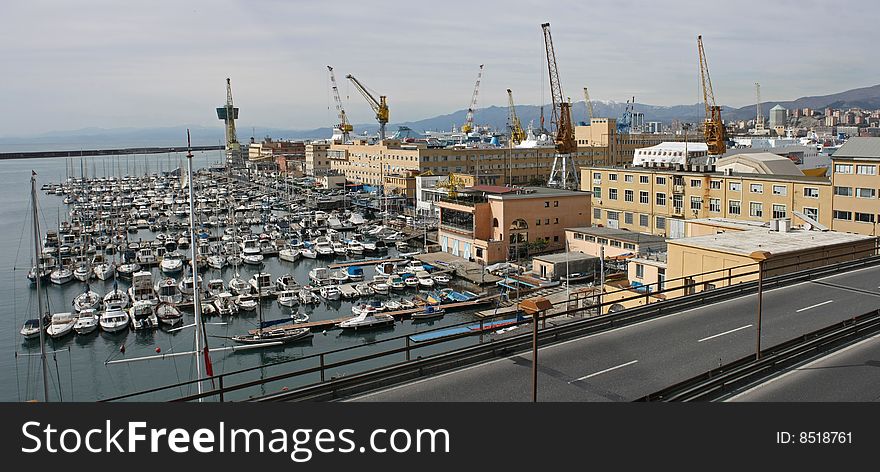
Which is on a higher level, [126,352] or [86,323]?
[86,323]

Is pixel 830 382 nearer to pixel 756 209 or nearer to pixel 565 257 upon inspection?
pixel 565 257

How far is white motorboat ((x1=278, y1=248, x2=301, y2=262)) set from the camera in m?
23.0

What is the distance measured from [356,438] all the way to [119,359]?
11885mm

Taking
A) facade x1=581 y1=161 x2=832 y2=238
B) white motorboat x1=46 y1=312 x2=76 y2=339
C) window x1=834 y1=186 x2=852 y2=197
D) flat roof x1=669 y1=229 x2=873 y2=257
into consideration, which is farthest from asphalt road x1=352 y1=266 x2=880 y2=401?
white motorboat x1=46 y1=312 x2=76 y2=339

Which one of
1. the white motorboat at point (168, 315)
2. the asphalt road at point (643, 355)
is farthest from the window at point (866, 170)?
the white motorboat at point (168, 315)

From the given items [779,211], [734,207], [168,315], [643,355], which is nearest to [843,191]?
[779,211]

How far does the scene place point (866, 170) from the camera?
15.4 metres

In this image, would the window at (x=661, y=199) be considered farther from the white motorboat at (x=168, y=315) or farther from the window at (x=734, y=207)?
the white motorboat at (x=168, y=315)

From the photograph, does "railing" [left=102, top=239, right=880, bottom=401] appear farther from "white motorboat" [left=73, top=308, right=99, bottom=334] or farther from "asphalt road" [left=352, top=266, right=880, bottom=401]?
"white motorboat" [left=73, top=308, right=99, bottom=334]

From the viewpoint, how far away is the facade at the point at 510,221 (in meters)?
20.6

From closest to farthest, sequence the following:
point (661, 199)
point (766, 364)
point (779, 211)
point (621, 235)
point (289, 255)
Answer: point (766, 364) → point (779, 211) → point (621, 235) → point (661, 199) → point (289, 255)

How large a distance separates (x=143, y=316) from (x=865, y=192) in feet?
55.4

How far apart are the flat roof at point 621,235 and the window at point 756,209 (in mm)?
2416

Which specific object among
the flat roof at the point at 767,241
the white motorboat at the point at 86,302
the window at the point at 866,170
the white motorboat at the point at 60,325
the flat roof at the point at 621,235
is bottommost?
the white motorboat at the point at 60,325
